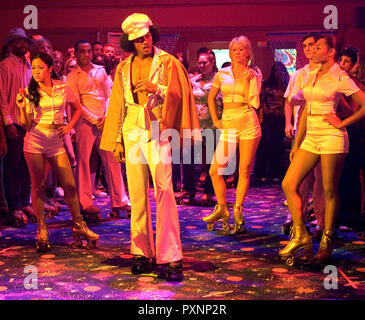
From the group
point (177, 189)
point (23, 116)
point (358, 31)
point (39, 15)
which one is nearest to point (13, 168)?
point (23, 116)

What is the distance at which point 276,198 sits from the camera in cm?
835

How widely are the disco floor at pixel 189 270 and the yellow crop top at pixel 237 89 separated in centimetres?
142

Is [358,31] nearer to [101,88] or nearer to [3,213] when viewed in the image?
[101,88]

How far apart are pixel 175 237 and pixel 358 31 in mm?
10517

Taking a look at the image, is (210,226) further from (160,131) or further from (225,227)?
(160,131)

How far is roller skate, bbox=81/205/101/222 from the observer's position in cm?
675

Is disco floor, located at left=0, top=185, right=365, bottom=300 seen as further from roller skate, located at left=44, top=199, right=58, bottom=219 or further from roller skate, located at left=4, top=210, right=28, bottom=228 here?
roller skate, located at left=44, top=199, right=58, bottom=219

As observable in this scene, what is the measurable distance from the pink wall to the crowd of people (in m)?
5.85

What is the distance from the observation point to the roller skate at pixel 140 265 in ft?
15.3

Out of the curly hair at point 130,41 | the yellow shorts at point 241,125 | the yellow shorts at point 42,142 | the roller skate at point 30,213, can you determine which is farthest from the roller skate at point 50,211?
the curly hair at point 130,41

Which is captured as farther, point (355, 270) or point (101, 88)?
point (101, 88)

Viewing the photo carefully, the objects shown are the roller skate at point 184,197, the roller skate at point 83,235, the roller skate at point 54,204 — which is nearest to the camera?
the roller skate at point 83,235
